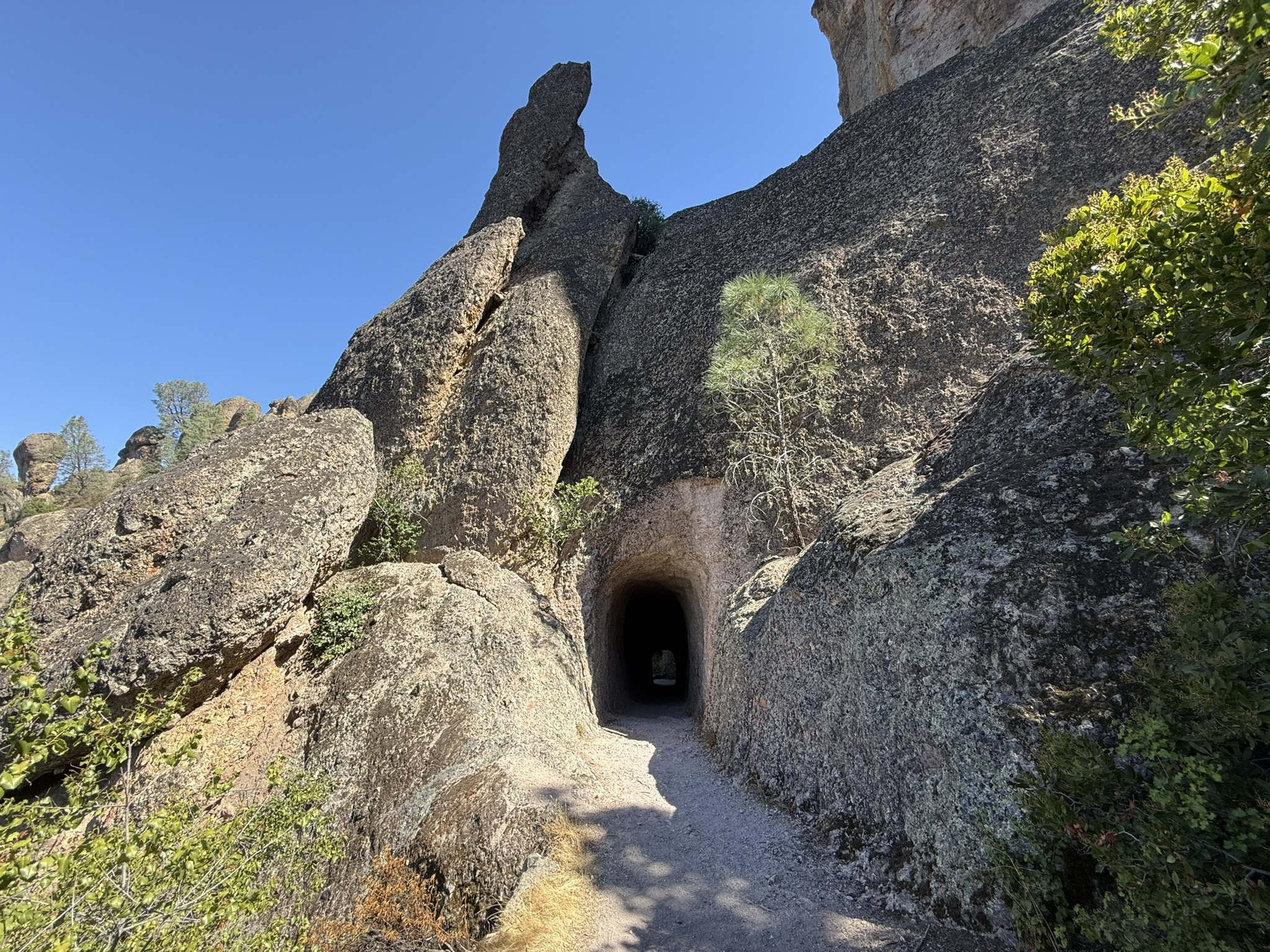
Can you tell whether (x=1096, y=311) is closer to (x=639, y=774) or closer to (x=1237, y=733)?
(x=1237, y=733)

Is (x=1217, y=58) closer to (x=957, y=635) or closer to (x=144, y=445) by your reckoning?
(x=957, y=635)

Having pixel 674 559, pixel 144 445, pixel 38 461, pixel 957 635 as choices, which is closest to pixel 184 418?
pixel 144 445

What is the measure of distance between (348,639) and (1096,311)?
8791mm

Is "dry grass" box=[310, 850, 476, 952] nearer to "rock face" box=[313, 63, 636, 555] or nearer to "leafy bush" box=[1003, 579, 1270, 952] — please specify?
"leafy bush" box=[1003, 579, 1270, 952]

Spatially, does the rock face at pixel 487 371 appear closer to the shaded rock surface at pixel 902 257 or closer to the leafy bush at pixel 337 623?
the shaded rock surface at pixel 902 257

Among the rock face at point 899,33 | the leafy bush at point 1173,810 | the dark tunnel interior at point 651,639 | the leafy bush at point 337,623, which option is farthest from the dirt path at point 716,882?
Result: the rock face at point 899,33

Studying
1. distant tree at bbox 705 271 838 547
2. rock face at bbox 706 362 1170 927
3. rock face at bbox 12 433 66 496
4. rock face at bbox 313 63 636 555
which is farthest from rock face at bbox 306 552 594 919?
rock face at bbox 12 433 66 496

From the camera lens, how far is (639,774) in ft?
24.0

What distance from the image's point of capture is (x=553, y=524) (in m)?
11.3

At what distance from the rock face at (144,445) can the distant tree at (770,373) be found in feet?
138

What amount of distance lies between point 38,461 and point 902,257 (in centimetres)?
6408

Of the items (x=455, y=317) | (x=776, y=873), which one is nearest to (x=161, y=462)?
(x=455, y=317)

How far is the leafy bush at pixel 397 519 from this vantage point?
11070mm

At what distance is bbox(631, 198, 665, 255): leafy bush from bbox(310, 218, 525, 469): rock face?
15.4 ft
